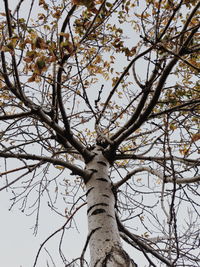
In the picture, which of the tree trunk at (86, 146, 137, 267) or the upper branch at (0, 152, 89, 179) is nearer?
the tree trunk at (86, 146, 137, 267)

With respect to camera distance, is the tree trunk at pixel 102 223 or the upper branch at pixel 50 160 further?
the upper branch at pixel 50 160

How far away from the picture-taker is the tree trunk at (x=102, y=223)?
153 centimetres

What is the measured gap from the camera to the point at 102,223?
1.73 metres

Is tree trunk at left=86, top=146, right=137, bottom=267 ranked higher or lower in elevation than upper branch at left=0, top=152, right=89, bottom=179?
lower

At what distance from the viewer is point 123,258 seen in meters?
1.52

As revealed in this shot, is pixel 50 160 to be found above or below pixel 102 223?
above

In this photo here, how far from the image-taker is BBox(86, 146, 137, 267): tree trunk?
153 centimetres

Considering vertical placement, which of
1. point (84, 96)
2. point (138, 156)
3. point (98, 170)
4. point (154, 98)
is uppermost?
point (84, 96)

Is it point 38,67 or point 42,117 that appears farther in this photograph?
point 42,117

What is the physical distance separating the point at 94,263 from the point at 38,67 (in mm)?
1239

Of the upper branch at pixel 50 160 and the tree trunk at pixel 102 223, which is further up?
the upper branch at pixel 50 160

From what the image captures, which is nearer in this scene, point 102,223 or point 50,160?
point 102,223

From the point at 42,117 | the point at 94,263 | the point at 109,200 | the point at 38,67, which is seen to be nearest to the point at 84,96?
the point at 42,117

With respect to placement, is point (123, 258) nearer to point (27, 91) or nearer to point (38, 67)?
point (38, 67)
